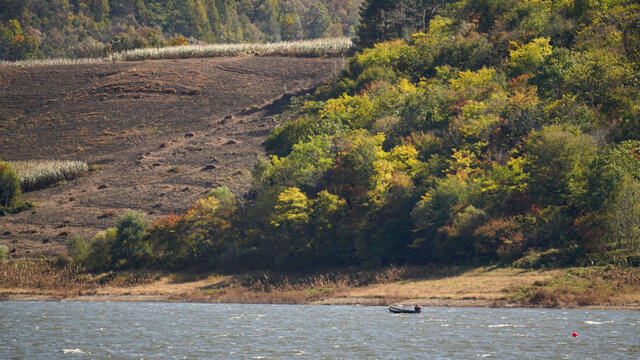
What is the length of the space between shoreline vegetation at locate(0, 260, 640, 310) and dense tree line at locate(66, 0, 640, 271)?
7.49 feet

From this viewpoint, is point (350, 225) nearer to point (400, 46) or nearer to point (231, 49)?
point (400, 46)

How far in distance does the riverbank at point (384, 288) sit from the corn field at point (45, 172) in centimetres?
3485

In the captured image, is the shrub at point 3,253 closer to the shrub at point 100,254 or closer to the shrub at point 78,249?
the shrub at point 78,249

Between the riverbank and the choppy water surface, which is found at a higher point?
the choppy water surface

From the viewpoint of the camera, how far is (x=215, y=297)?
67.4m

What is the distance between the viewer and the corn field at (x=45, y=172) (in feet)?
345

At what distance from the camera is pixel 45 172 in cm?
10706

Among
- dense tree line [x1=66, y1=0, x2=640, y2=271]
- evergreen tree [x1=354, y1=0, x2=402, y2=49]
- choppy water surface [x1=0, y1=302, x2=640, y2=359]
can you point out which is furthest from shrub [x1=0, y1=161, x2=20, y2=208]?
evergreen tree [x1=354, y1=0, x2=402, y2=49]

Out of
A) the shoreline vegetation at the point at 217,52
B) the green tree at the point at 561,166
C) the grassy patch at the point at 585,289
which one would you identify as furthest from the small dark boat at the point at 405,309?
the shoreline vegetation at the point at 217,52

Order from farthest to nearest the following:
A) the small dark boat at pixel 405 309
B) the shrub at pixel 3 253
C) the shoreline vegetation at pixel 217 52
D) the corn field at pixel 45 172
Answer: the shoreline vegetation at pixel 217 52, the corn field at pixel 45 172, the shrub at pixel 3 253, the small dark boat at pixel 405 309

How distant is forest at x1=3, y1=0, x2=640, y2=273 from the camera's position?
63.8 m

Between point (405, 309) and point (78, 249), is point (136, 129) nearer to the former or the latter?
point (78, 249)

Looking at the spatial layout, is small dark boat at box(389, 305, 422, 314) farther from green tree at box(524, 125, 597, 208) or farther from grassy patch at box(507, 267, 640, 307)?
green tree at box(524, 125, 597, 208)

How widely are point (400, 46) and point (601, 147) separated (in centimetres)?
4194
